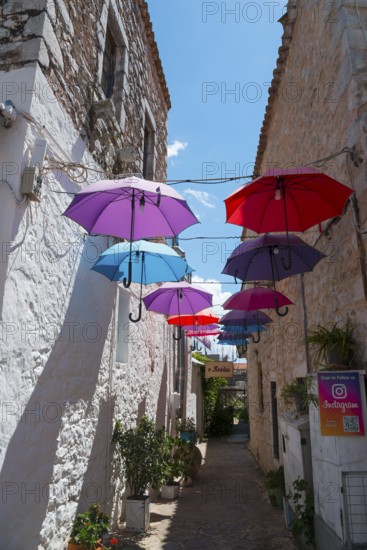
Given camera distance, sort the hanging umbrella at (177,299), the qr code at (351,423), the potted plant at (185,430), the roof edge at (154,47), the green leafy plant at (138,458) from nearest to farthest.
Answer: the qr code at (351,423) < the green leafy plant at (138,458) < the hanging umbrella at (177,299) < the roof edge at (154,47) < the potted plant at (185,430)

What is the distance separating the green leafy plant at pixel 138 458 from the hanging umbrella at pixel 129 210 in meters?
2.65

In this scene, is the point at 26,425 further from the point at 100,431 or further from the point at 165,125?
the point at 165,125

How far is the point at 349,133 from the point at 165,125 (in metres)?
6.73

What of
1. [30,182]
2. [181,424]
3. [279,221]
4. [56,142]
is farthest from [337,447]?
[181,424]

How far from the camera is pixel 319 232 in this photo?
5.04 metres

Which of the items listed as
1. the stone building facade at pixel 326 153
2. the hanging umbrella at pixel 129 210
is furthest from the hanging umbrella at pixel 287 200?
the hanging umbrella at pixel 129 210

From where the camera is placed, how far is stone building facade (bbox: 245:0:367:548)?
378 centimetres

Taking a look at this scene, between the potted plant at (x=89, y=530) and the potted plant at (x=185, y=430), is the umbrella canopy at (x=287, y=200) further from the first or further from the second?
the potted plant at (x=185, y=430)

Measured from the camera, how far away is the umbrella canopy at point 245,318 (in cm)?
751

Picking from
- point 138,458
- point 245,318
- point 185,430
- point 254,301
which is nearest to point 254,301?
point 254,301

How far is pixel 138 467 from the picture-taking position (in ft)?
18.7

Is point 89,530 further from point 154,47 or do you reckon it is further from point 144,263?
point 154,47

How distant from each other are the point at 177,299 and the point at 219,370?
875 cm

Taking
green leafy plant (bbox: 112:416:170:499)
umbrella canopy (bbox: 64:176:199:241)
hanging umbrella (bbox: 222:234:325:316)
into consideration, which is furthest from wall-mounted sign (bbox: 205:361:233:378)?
umbrella canopy (bbox: 64:176:199:241)
